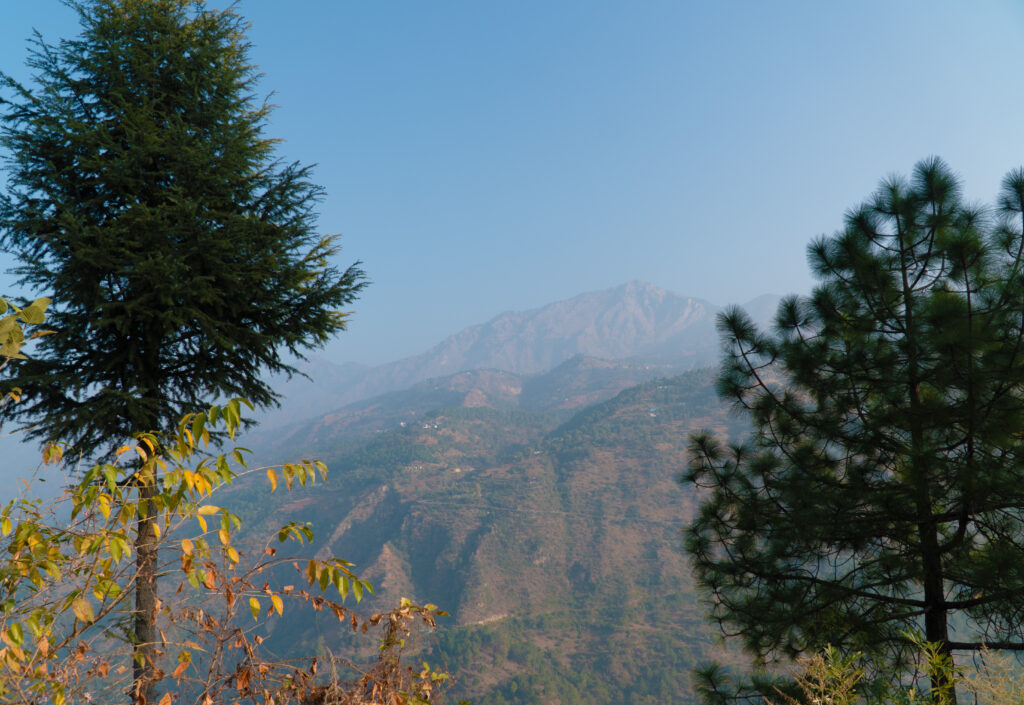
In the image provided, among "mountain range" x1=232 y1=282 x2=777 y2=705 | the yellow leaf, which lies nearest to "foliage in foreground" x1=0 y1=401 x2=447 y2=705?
the yellow leaf

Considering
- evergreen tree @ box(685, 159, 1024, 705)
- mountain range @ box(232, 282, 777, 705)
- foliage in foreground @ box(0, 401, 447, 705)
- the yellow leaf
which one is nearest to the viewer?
the yellow leaf

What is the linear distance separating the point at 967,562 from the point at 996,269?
2.21m

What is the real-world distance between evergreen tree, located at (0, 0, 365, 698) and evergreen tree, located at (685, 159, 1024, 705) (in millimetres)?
4640

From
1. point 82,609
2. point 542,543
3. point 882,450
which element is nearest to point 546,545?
point 542,543

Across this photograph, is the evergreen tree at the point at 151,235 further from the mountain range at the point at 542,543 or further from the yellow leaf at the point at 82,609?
the mountain range at the point at 542,543

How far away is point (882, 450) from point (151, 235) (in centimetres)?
666

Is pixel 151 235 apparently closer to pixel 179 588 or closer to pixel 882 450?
pixel 179 588

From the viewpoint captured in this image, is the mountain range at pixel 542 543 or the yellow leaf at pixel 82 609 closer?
the yellow leaf at pixel 82 609

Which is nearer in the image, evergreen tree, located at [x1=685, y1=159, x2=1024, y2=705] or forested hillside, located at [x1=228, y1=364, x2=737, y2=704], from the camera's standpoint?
evergreen tree, located at [x1=685, y1=159, x2=1024, y2=705]

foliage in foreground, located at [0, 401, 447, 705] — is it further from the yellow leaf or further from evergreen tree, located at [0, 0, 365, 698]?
evergreen tree, located at [0, 0, 365, 698]

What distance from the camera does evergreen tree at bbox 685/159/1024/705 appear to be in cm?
383

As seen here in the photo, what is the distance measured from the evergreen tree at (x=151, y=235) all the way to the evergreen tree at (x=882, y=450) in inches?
183

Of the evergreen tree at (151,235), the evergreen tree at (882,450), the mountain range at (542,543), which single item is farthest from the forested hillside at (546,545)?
the evergreen tree at (151,235)

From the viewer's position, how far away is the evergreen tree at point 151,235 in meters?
4.80
